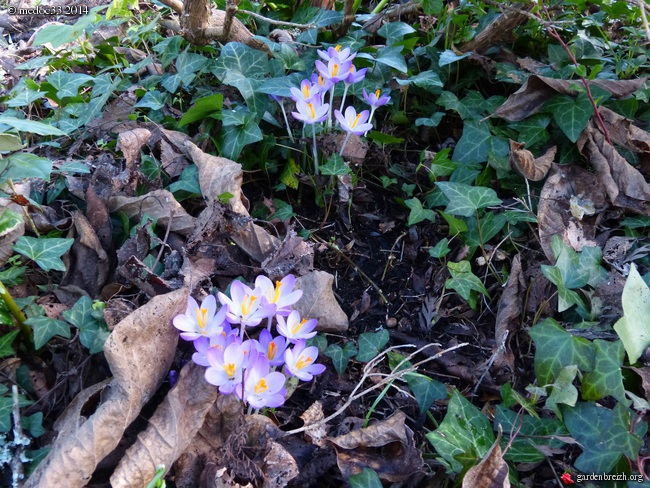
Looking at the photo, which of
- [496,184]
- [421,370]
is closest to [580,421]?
[421,370]

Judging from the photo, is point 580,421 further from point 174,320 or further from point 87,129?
point 87,129

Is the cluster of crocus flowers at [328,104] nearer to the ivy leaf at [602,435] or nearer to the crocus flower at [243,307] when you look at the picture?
the crocus flower at [243,307]

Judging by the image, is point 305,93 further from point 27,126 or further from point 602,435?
point 602,435

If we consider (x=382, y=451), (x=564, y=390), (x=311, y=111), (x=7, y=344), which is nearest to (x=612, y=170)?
(x=564, y=390)

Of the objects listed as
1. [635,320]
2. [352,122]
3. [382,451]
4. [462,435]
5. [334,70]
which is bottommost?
[382,451]

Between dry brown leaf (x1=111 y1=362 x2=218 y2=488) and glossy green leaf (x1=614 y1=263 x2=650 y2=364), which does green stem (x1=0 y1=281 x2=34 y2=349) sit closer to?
dry brown leaf (x1=111 y1=362 x2=218 y2=488)

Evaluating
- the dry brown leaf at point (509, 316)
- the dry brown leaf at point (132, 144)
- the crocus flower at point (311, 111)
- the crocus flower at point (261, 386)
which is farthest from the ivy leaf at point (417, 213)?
the dry brown leaf at point (132, 144)
